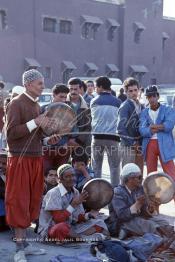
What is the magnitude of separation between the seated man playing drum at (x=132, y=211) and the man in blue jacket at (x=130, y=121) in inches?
44.7

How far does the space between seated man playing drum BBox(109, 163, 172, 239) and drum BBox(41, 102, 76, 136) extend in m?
0.95

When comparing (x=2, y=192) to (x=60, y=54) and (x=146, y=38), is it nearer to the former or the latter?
(x=60, y=54)

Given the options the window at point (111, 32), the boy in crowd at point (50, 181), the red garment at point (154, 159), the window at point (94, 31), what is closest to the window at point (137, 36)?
the window at point (111, 32)

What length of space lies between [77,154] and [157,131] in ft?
3.69

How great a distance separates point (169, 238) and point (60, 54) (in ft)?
104

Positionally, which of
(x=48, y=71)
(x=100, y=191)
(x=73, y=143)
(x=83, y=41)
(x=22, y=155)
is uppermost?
(x=83, y=41)

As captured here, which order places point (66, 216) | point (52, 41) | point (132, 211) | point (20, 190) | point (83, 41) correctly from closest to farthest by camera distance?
point (20, 190), point (66, 216), point (132, 211), point (52, 41), point (83, 41)

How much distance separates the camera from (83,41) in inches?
1464

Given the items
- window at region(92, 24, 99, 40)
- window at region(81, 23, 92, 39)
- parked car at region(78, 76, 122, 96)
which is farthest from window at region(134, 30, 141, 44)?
parked car at region(78, 76, 122, 96)

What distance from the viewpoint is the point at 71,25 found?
3616 cm

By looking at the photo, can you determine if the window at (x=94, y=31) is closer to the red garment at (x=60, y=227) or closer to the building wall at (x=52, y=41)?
the building wall at (x=52, y=41)

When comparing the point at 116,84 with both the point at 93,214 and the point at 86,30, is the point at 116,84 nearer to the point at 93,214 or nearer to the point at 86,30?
the point at 86,30

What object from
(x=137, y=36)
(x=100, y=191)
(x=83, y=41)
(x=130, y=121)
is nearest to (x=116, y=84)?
(x=83, y=41)

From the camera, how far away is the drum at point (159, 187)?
5316 mm
